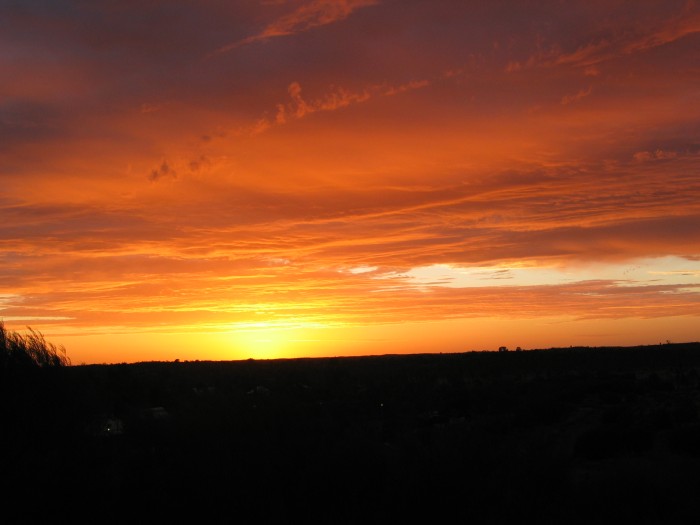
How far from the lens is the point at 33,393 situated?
1848cm

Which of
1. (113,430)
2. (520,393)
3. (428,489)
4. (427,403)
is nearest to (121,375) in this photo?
(427,403)

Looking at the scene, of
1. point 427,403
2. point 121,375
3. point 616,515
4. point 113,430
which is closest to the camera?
point 616,515

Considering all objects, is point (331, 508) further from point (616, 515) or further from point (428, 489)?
point (616, 515)

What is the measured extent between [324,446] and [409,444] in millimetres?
2405

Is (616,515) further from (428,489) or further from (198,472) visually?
(198,472)

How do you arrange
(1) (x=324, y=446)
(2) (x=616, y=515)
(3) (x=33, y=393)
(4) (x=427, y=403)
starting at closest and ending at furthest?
(2) (x=616, y=515) → (3) (x=33, y=393) → (1) (x=324, y=446) → (4) (x=427, y=403)

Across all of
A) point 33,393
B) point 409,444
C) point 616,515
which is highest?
point 33,393

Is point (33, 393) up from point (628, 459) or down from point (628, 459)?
up

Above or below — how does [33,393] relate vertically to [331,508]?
above

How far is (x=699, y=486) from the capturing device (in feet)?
58.3

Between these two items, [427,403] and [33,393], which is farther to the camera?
[427,403]

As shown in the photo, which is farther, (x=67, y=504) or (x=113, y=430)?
(x=113, y=430)

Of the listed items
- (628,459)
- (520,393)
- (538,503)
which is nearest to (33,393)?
(538,503)

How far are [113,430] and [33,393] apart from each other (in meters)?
4.71
